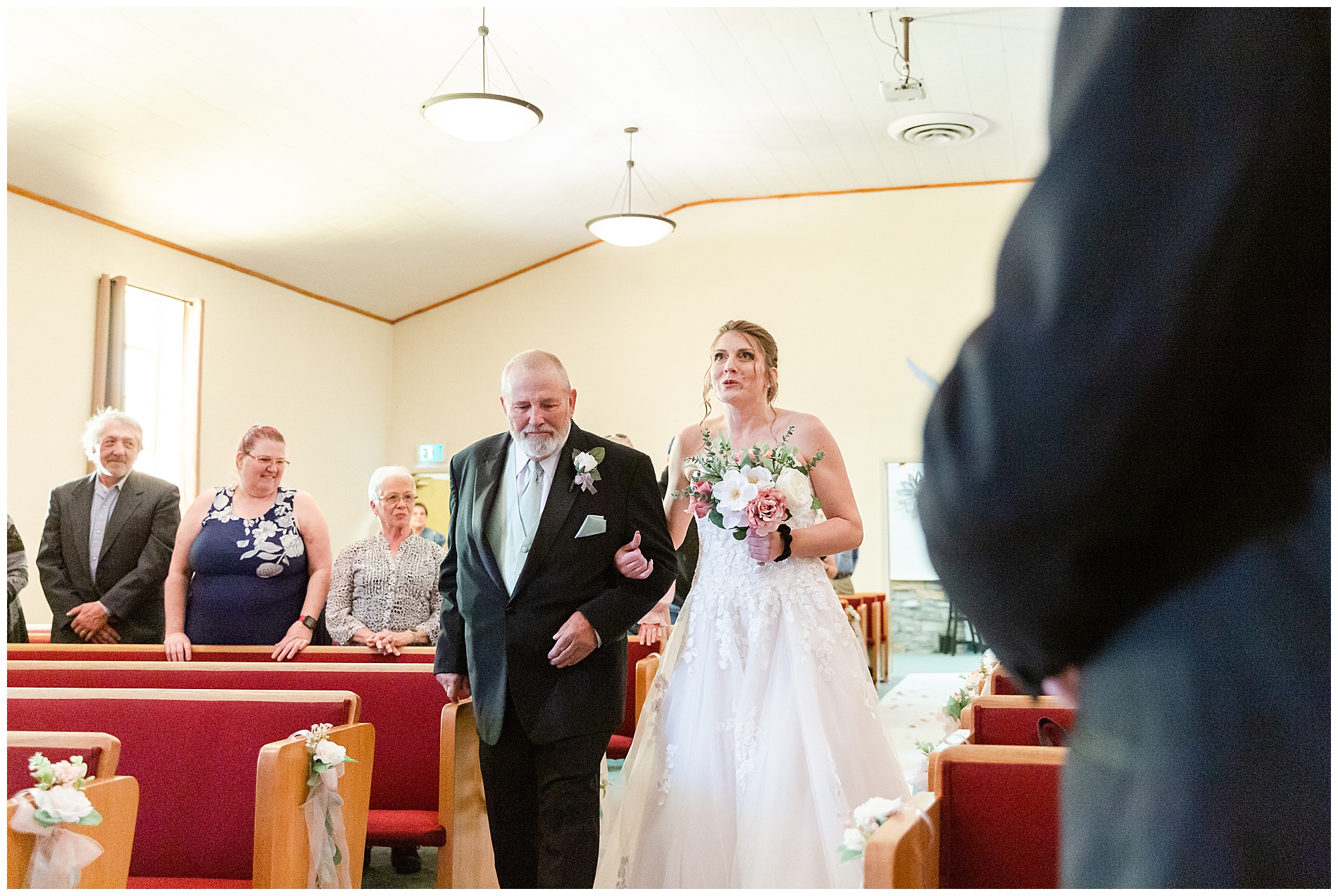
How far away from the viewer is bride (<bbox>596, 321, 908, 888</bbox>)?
298 centimetres

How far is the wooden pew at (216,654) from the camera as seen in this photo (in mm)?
4164

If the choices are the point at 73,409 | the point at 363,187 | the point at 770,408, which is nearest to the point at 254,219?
the point at 363,187

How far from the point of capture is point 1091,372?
0.49 meters

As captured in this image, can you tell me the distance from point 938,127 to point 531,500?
24.6 feet

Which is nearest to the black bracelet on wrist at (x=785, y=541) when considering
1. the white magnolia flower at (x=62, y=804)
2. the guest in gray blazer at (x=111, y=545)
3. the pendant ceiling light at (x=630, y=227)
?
the white magnolia flower at (x=62, y=804)

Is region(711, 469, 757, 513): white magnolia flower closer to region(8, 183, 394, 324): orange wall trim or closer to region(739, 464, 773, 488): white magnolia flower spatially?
region(739, 464, 773, 488): white magnolia flower

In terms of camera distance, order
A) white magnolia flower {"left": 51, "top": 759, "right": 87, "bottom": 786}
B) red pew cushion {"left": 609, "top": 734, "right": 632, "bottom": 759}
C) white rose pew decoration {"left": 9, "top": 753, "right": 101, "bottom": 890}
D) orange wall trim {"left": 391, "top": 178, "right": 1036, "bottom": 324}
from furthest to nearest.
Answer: orange wall trim {"left": 391, "top": 178, "right": 1036, "bottom": 324} → red pew cushion {"left": 609, "top": 734, "right": 632, "bottom": 759} → white magnolia flower {"left": 51, "top": 759, "right": 87, "bottom": 786} → white rose pew decoration {"left": 9, "top": 753, "right": 101, "bottom": 890}

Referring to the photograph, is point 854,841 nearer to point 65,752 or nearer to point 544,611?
point 544,611

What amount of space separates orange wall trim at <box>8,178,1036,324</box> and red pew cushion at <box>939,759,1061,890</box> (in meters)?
9.34

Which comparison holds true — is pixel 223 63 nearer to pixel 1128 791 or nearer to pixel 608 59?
pixel 608 59

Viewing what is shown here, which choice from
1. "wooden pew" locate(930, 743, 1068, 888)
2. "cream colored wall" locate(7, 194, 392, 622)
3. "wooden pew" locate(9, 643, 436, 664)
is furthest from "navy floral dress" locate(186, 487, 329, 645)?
"cream colored wall" locate(7, 194, 392, 622)

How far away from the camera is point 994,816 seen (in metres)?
1.82

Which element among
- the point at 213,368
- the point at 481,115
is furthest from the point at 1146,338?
the point at 213,368

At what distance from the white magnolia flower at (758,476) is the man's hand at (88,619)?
3449 millimetres
